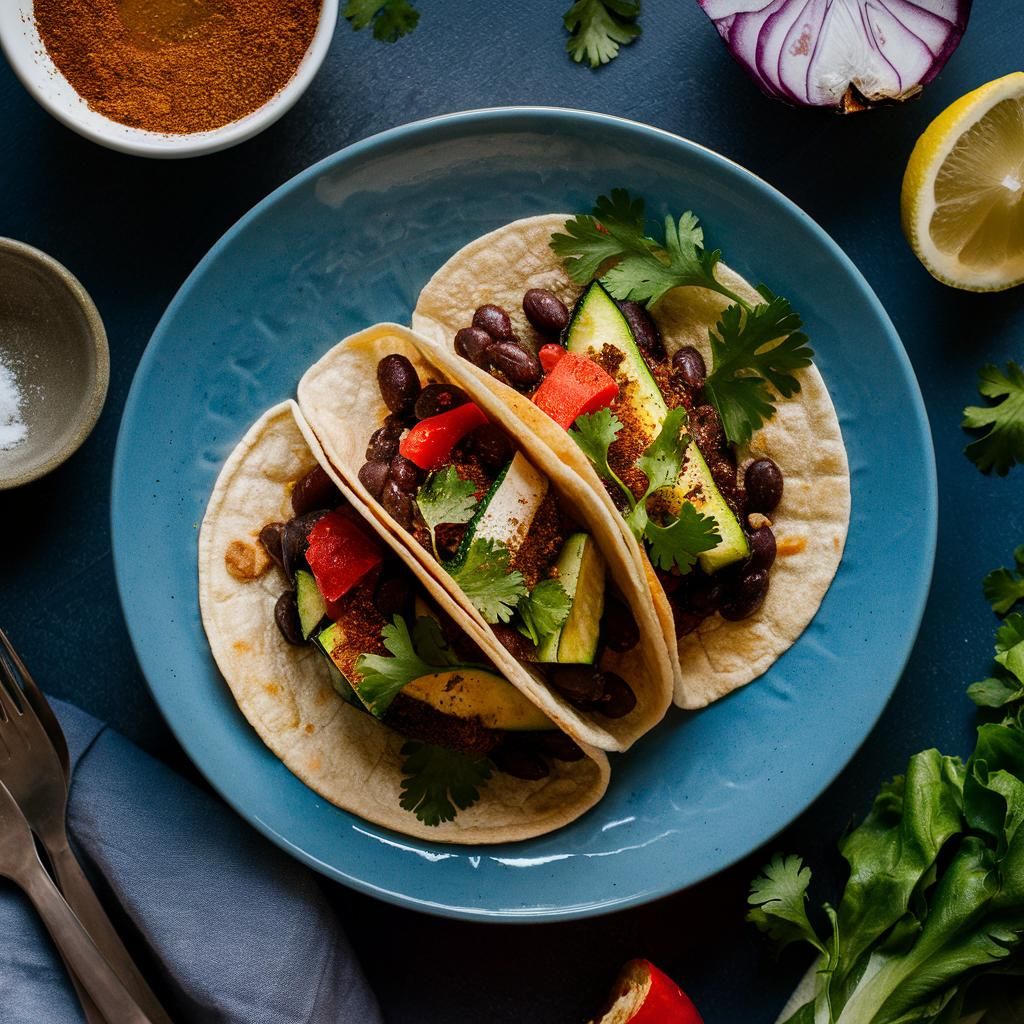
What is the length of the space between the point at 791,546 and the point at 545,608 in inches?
28.4

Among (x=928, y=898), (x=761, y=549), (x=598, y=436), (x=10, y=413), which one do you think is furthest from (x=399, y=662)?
(x=928, y=898)

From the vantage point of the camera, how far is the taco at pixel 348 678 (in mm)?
2414

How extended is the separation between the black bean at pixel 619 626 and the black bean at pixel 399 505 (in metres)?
0.49

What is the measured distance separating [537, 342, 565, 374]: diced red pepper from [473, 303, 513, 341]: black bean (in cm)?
10

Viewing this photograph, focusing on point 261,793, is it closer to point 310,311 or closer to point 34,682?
point 34,682

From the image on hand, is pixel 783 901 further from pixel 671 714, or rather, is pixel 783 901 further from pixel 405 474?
pixel 405 474

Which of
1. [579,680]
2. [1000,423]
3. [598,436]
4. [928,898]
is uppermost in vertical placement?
[598,436]

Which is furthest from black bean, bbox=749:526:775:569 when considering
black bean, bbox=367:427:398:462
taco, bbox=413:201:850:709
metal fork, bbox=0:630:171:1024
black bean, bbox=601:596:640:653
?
metal fork, bbox=0:630:171:1024

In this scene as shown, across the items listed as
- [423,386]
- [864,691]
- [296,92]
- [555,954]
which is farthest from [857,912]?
[296,92]

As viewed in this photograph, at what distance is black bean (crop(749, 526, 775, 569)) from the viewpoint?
2.48m

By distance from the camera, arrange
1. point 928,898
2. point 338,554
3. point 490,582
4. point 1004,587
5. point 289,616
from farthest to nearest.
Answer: point 1004,587
point 928,898
point 289,616
point 338,554
point 490,582

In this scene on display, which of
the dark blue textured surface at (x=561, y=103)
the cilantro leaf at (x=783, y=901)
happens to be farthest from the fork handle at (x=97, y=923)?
the cilantro leaf at (x=783, y=901)

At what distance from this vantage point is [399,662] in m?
2.25

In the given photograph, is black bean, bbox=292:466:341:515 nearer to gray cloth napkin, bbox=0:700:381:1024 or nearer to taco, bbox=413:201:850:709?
taco, bbox=413:201:850:709
